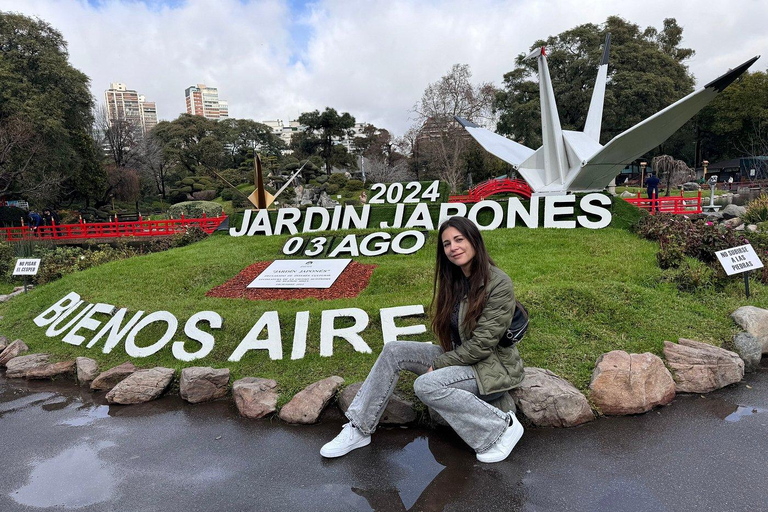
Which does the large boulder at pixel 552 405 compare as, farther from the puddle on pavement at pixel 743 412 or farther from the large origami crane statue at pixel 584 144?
the large origami crane statue at pixel 584 144

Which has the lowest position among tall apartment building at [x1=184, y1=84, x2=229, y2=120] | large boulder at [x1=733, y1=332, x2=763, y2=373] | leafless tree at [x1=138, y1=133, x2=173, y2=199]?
large boulder at [x1=733, y1=332, x2=763, y2=373]

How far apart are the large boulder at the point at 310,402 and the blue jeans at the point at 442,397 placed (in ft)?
2.75

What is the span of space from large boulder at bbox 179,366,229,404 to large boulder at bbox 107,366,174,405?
0.27m

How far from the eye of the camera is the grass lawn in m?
5.19

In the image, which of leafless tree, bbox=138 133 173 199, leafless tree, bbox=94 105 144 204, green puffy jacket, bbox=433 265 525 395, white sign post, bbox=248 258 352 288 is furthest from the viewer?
leafless tree, bbox=138 133 173 199

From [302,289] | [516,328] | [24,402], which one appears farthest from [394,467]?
[302,289]

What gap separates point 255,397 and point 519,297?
3.45 meters

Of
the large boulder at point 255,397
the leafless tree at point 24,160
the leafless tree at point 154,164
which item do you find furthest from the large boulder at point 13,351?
the leafless tree at point 154,164

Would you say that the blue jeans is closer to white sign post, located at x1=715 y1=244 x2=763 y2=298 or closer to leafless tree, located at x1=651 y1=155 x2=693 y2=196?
white sign post, located at x1=715 y1=244 x2=763 y2=298

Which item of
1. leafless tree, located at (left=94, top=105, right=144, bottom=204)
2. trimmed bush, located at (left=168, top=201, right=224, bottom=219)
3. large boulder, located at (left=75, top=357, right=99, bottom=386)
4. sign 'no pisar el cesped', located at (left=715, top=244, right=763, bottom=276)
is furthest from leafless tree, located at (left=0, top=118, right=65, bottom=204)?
sign 'no pisar el cesped', located at (left=715, top=244, right=763, bottom=276)

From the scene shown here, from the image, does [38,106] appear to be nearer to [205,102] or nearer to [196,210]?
[196,210]

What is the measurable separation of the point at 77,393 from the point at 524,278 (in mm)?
6406

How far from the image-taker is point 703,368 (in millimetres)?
4535

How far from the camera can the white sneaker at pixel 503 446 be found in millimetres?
3342
